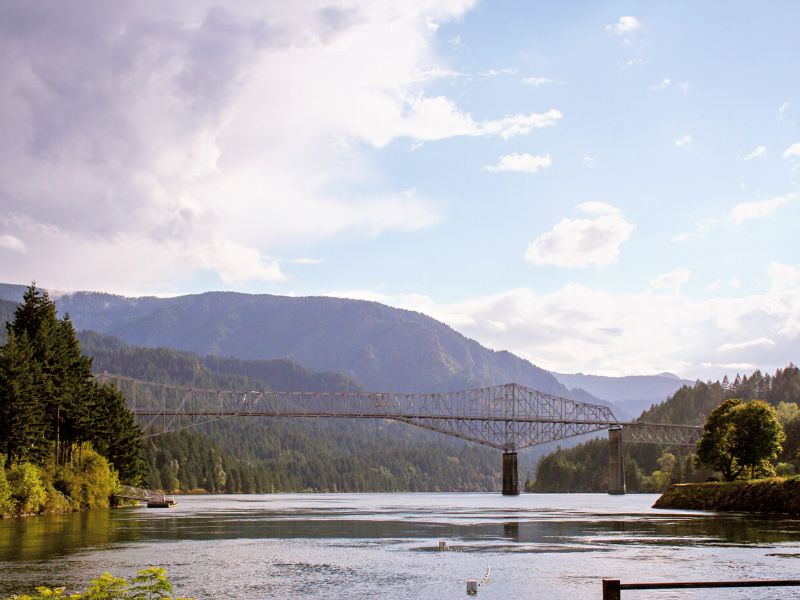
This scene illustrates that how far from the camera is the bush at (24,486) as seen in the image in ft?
239

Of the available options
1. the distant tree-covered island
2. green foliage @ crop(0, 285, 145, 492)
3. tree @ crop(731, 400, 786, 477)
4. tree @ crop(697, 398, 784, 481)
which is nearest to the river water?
the distant tree-covered island

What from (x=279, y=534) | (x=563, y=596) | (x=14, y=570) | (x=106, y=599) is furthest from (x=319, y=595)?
(x=279, y=534)

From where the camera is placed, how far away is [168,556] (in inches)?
1775

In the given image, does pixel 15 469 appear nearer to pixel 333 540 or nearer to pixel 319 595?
pixel 333 540

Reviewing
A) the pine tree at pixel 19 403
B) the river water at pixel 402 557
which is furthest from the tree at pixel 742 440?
the pine tree at pixel 19 403

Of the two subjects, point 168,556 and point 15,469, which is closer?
point 168,556

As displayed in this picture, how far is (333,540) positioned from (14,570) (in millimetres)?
24059

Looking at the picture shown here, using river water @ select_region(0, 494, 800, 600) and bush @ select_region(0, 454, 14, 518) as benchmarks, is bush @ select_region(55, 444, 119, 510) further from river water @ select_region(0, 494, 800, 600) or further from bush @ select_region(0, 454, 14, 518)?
river water @ select_region(0, 494, 800, 600)

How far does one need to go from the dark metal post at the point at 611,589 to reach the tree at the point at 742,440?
3184 inches

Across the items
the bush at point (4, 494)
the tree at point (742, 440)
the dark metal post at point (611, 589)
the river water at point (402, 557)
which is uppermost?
the tree at point (742, 440)

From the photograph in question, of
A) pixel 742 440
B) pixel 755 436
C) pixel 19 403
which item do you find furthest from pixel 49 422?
pixel 755 436

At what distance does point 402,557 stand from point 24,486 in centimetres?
4071

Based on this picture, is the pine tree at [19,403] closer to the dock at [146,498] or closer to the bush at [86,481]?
the bush at [86,481]

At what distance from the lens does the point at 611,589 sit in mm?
18047
